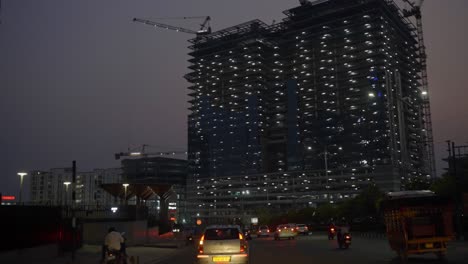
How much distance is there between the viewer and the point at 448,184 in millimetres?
63531

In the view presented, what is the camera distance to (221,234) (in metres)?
18.3

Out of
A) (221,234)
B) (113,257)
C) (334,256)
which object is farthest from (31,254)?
(334,256)

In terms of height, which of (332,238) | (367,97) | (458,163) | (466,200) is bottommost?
Answer: (332,238)

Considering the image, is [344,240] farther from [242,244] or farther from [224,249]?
[224,249]

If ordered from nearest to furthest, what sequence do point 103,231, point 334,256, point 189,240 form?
1. point 334,256
2. point 103,231
3. point 189,240

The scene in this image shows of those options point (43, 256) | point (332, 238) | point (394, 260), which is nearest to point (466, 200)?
point (332, 238)

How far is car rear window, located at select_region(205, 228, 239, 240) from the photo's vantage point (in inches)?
713

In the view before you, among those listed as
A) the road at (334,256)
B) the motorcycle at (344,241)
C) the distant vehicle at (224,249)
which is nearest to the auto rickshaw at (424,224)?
the road at (334,256)

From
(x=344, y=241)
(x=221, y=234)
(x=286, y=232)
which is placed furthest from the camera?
(x=286, y=232)

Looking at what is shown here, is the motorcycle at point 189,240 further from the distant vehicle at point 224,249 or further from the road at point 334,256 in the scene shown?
the distant vehicle at point 224,249

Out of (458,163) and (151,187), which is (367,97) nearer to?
(458,163)

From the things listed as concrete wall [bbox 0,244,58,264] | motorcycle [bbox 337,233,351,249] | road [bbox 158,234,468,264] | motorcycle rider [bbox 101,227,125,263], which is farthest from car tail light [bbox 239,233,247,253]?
motorcycle [bbox 337,233,351,249]

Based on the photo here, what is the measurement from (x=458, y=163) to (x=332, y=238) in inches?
1595

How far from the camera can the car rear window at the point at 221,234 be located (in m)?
18.1
